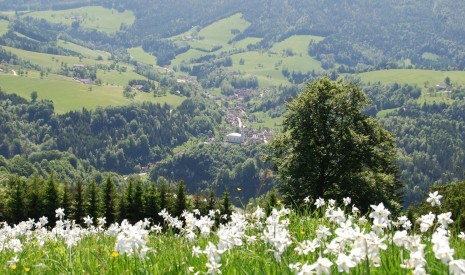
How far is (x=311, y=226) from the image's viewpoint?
8820 mm

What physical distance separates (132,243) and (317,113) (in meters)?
35.8

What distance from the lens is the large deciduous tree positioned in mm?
38906

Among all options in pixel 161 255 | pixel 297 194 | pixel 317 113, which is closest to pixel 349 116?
pixel 317 113

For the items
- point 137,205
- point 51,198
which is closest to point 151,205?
point 137,205

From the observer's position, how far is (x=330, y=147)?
39.6 metres

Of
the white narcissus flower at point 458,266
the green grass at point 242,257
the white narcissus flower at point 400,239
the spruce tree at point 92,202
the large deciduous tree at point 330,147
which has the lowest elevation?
the spruce tree at point 92,202

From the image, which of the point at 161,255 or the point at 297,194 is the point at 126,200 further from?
the point at 161,255

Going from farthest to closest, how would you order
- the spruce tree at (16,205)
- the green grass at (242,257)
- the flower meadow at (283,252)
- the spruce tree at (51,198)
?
the spruce tree at (51,198) < the spruce tree at (16,205) < the green grass at (242,257) < the flower meadow at (283,252)

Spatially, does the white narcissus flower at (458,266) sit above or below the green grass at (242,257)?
above

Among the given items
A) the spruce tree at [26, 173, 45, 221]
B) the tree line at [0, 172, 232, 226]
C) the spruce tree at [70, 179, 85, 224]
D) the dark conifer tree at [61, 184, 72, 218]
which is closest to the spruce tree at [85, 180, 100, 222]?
the tree line at [0, 172, 232, 226]

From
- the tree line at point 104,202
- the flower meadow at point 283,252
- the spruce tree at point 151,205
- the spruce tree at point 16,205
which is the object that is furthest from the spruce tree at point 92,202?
the flower meadow at point 283,252

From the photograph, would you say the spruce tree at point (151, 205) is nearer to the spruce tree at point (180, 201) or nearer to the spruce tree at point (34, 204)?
the spruce tree at point (180, 201)

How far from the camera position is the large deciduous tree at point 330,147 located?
128 feet

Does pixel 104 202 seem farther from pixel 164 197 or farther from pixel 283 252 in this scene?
pixel 283 252
